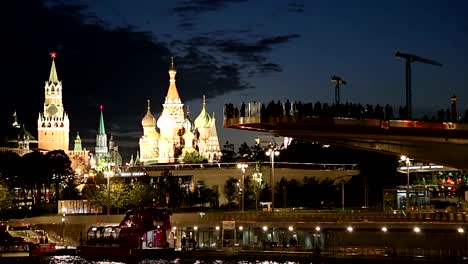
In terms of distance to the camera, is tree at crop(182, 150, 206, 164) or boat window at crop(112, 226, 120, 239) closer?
boat window at crop(112, 226, 120, 239)

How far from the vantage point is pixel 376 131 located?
55.1 metres

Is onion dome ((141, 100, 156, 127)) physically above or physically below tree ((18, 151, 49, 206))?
above

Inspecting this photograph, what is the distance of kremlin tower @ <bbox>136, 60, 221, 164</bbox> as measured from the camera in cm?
18125

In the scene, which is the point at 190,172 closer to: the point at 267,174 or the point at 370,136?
the point at 267,174

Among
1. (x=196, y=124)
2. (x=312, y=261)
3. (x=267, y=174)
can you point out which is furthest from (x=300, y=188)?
(x=196, y=124)

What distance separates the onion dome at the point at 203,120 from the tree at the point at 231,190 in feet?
204

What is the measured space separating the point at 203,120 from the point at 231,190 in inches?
2631

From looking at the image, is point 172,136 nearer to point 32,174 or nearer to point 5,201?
point 32,174

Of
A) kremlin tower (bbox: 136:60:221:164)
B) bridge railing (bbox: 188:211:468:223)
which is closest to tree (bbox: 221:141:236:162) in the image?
kremlin tower (bbox: 136:60:221:164)

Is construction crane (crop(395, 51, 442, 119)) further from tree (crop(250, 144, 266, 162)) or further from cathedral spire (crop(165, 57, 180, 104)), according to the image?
cathedral spire (crop(165, 57, 180, 104))

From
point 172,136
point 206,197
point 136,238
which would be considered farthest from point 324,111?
point 172,136

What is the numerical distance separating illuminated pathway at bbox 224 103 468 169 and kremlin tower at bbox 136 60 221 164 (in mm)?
118126

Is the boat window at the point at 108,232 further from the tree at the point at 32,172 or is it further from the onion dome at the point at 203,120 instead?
the onion dome at the point at 203,120

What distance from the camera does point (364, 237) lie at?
65625 mm
